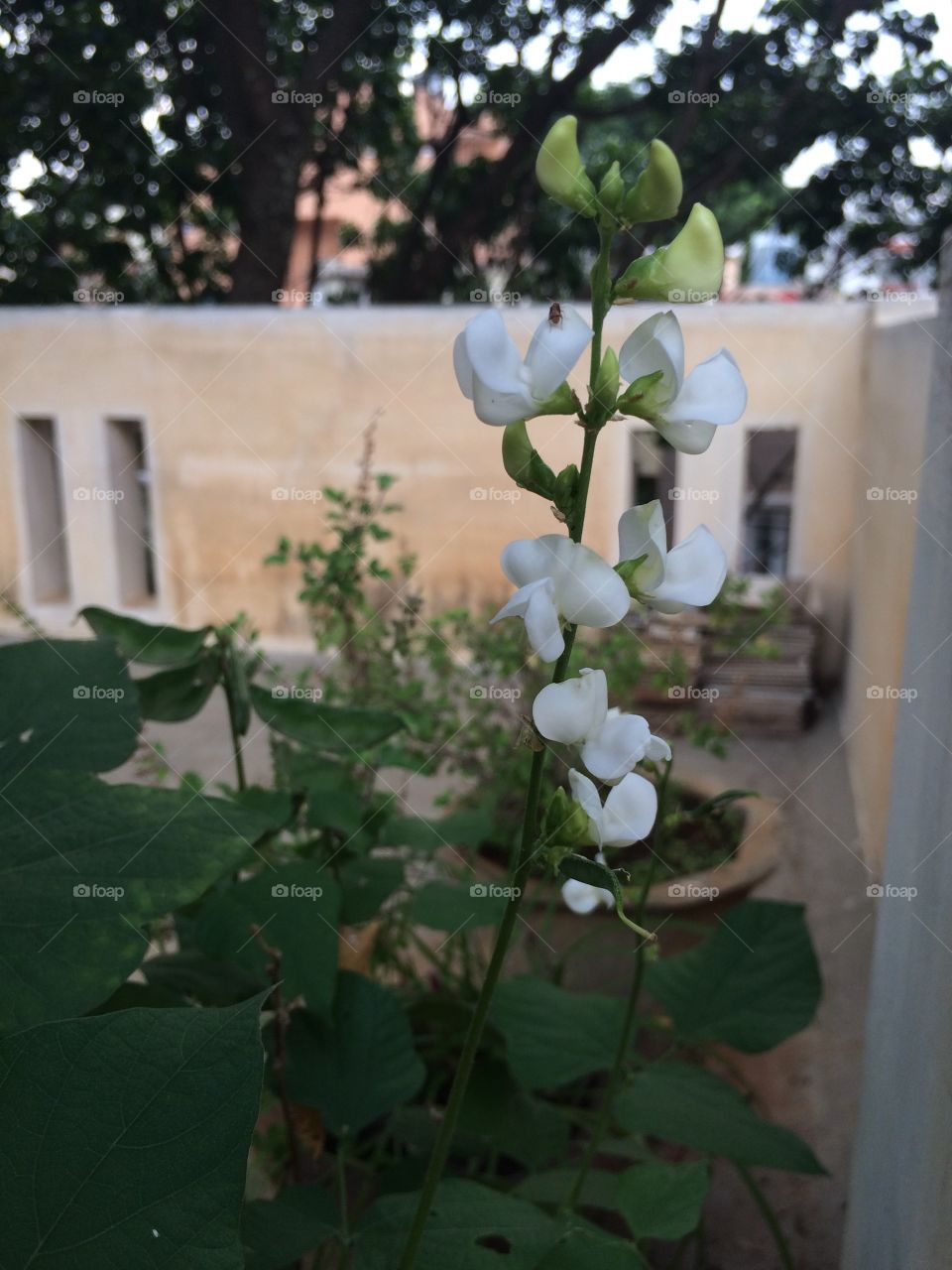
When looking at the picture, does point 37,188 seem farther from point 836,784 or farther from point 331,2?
point 836,784

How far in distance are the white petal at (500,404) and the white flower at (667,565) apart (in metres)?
0.07

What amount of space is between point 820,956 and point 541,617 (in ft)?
5.96

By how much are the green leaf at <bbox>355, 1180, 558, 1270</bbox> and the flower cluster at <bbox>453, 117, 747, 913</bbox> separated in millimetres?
276

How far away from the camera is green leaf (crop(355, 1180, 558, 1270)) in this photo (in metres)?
0.62

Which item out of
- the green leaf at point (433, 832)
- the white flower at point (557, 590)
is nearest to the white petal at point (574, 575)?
the white flower at point (557, 590)

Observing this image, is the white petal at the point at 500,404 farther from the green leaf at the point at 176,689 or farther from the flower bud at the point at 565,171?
the green leaf at the point at 176,689

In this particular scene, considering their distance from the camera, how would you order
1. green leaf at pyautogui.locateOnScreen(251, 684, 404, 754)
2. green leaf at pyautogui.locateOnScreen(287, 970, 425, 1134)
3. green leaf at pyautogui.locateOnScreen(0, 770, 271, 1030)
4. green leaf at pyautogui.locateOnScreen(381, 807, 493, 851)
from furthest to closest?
1. green leaf at pyautogui.locateOnScreen(381, 807, 493, 851)
2. green leaf at pyautogui.locateOnScreen(251, 684, 404, 754)
3. green leaf at pyautogui.locateOnScreen(287, 970, 425, 1134)
4. green leaf at pyautogui.locateOnScreen(0, 770, 271, 1030)

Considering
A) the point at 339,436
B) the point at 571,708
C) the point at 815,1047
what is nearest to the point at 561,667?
the point at 571,708

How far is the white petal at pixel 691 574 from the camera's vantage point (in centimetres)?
51

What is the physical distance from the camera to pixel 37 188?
490 centimetres

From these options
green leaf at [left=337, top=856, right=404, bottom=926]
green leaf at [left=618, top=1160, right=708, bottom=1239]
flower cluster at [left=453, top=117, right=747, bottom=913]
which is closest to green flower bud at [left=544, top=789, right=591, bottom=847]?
flower cluster at [left=453, top=117, right=747, bottom=913]

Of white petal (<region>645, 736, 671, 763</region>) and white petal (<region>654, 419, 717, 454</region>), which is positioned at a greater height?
white petal (<region>654, 419, 717, 454</region>)

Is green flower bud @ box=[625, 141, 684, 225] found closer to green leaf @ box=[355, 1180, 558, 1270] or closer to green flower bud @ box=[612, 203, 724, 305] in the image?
green flower bud @ box=[612, 203, 724, 305]

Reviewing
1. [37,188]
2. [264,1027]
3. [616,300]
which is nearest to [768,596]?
[264,1027]
